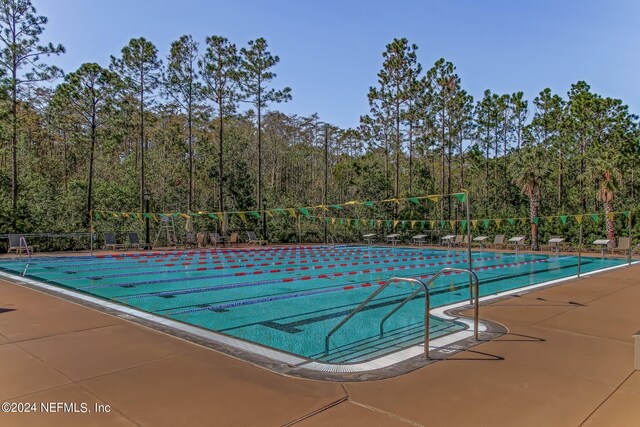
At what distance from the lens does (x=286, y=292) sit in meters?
9.82

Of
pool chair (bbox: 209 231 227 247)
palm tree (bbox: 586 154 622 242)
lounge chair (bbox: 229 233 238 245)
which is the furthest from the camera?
lounge chair (bbox: 229 233 238 245)

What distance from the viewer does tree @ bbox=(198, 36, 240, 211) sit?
2766 centimetres

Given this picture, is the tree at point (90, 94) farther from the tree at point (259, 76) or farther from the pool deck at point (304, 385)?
the pool deck at point (304, 385)

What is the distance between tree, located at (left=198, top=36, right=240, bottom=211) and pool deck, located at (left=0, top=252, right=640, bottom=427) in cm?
2330

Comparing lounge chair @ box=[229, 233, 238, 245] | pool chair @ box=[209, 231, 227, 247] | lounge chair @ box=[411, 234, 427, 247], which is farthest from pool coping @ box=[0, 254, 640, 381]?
lounge chair @ box=[411, 234, 427, 247]

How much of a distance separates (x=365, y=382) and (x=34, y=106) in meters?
45.4

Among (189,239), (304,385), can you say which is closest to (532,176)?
(189,239)

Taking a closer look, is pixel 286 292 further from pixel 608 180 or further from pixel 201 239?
pixel 608 180

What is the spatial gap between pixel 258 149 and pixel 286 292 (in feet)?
66.6

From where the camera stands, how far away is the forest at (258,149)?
21.7 meters

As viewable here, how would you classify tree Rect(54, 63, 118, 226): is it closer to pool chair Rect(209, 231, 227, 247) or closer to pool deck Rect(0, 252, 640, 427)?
pool chair Rect(209, 231, 227, 247)

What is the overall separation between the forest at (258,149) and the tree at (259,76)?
0.29ft

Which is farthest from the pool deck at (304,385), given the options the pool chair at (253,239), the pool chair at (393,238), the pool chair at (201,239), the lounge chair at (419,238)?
the pool chair at (393,238)

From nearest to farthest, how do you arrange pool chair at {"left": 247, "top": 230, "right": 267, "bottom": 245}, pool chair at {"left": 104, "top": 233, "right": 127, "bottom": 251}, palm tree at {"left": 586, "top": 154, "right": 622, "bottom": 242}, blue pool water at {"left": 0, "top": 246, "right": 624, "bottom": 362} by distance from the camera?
blue pool water at {"left": 0, "top": 246, "right": 624, "bottom": 362} → pool chair at {"left": 104, "top": 233, "right": 127, "bottom": 251} → palm tree at {"left": 586, "top": 154, "right": 622, "bottom": 242} → pool chair at {"left": 247, "top": 230, "right": 267, "bottom": 245}
